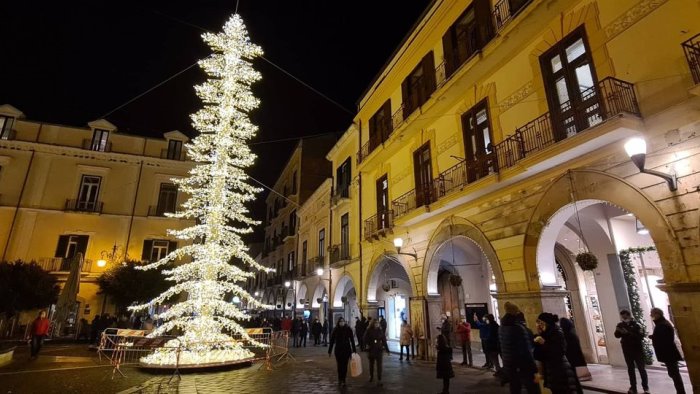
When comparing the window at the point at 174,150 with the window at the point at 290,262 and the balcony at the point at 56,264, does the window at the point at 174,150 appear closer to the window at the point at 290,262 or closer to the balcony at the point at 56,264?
the balcony at the point at 56,264

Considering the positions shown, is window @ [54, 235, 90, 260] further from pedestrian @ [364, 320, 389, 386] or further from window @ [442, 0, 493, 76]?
window @ [442, 0, 493, 76]

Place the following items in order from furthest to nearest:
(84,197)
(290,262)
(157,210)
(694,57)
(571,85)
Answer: (290,262), (157,210), (84,197), (571,85), (694,57)

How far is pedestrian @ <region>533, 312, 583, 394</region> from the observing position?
5004 millimetres

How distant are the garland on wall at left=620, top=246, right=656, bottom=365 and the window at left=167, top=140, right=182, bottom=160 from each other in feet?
91.6

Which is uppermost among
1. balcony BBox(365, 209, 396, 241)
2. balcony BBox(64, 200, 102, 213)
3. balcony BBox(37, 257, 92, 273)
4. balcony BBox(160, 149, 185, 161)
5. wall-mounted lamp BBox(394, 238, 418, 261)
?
balcony BBox(160, 149, 185, 161)

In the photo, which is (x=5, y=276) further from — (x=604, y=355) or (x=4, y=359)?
(x=604, y=355)

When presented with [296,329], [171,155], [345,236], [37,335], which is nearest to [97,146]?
[171,155]

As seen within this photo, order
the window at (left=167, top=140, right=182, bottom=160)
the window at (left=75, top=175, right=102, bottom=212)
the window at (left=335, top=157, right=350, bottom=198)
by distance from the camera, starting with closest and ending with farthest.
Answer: the window at (left=335, top=157, right=350, bottom=198), the window at (left=75, top=175, right=102, bottom=212), the window at (left=167, top=140, right=182, bottom=160)

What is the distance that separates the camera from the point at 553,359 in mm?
5148

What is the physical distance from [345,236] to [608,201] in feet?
47.7

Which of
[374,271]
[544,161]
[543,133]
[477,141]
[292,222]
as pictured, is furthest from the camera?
[292,222]

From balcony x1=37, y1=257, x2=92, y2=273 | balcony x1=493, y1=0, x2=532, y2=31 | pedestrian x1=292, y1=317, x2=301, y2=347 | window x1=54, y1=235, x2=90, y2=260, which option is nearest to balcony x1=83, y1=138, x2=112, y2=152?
window x1=54, y1=235, x2=90, y2=260

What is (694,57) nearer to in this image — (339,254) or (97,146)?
(339,254)

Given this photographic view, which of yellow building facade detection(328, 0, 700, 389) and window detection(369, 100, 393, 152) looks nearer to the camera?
yellow building facade detection(328, 0, 700, 389)
